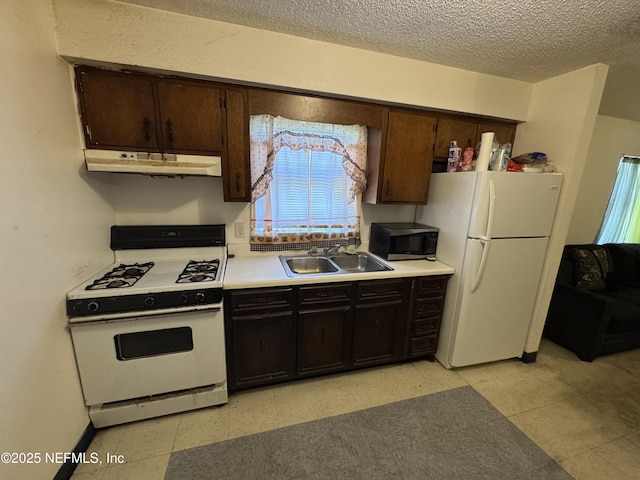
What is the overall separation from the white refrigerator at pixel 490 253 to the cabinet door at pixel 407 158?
0.20 m

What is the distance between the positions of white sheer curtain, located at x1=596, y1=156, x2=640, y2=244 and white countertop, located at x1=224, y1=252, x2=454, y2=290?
10.1 feet

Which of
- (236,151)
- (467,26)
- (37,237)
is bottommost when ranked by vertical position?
(37,237)

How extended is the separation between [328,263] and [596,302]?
7.99 ft

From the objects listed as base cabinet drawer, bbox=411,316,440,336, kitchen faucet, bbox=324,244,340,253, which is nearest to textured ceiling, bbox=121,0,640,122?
kitchen faucet, bbox=324,244,340,253

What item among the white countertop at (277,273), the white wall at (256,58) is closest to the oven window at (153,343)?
the white countertop at (277,273)

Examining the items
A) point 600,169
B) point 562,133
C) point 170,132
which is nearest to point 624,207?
point 600,169

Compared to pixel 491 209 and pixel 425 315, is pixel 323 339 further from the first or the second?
pixel 491 209

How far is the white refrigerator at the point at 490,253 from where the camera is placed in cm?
201

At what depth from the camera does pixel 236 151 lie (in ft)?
6.10

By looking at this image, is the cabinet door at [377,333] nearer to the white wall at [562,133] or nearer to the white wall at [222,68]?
the white wall at [222,68]

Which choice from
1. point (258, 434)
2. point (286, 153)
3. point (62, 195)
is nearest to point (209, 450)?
point (258, 434)

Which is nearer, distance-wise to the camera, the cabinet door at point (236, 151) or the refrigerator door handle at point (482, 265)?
the cabinet door at point (236, 151)

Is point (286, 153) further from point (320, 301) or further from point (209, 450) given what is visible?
point (209, 450)

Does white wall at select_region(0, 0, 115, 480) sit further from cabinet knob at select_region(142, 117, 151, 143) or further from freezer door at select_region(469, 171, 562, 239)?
freezer door at select_region(469, 171, 562, 239)
